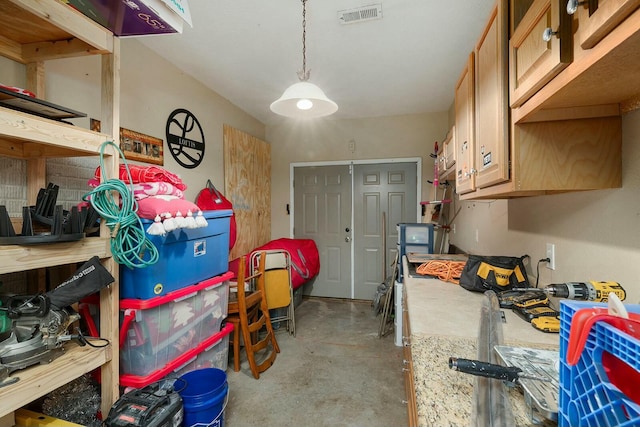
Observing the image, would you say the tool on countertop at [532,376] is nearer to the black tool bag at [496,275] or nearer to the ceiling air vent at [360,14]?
the black tool bag at [496,275]

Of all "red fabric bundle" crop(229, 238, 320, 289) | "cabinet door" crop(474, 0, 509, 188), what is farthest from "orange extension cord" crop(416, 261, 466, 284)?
"red fabric bundle" crop(229, 238, 320, 289)

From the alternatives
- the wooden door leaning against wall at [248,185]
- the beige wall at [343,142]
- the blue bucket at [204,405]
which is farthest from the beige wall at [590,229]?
the wooden door leaning against wall at [248,185]

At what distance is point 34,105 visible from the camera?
114 centimetres

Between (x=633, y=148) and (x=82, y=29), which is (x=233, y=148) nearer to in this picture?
(x=82, y=29)

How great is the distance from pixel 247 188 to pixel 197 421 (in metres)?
2.81

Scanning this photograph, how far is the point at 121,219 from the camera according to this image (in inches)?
53.4

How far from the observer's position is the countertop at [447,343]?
0.67m

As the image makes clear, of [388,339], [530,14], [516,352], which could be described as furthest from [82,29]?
[388,339]

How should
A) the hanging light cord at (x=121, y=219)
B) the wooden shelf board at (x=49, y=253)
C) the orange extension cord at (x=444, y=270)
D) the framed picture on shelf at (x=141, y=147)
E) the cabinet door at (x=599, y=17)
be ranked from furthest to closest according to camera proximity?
the framed picture on shelf at (x=141, y=147) → the orange extension cord at (x=444, y=270) → the hanging light cord at (x=121, y=219) → the wooden shelf board at (x=49, y=253) → the cabinet door at (x=599, y=17)

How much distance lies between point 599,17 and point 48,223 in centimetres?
187

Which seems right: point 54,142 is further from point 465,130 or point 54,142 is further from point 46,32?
point 465,130

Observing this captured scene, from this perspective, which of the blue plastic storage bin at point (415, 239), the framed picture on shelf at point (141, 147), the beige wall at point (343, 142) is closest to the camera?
the framed picture on shelf at point (141, 147)

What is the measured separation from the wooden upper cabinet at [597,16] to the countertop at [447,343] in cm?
84

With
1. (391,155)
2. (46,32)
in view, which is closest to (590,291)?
(46,32)
